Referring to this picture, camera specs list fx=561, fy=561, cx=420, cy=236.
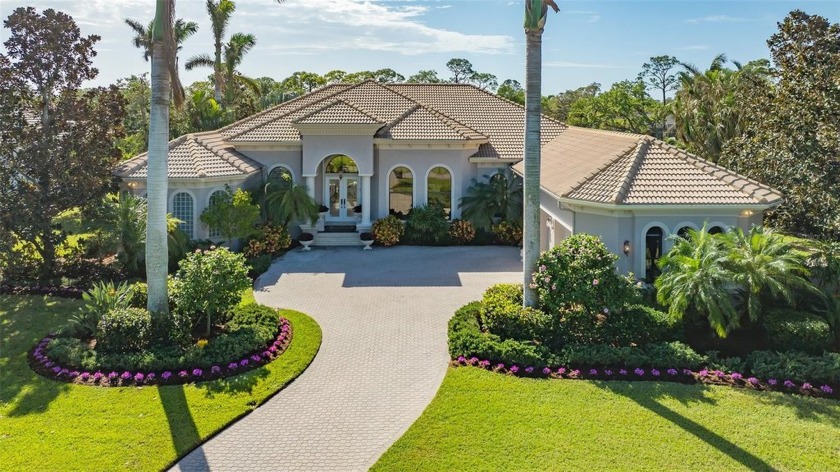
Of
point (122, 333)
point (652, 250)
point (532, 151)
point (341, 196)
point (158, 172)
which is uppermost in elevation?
point (532, 151)

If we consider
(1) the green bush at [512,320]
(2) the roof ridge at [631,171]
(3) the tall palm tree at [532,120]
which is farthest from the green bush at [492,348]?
(2) the roof ridge at [631,171]

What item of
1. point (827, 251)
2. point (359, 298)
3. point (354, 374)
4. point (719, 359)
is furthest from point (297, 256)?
point (827, 251)

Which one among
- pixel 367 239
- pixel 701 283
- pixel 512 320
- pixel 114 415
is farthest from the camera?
pixel 367 239

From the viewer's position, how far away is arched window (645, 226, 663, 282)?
1720cm

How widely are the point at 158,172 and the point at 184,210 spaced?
32.5 ft

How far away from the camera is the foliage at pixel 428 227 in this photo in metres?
27.2

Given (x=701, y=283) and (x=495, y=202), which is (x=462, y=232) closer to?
(x=495, y=202)

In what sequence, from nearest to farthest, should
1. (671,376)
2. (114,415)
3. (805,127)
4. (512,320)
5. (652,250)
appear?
(114,415), (671,376), (512,320), (805,127), (652,250)

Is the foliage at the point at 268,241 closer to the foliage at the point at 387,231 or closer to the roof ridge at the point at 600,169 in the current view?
the foliage at the point at 387,231

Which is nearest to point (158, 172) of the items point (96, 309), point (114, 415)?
point (96, 309)

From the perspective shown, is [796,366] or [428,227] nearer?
[796,366]

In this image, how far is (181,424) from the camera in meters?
10.8

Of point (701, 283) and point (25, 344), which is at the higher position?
point (701, 283)

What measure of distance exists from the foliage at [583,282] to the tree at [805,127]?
21.5 ft
